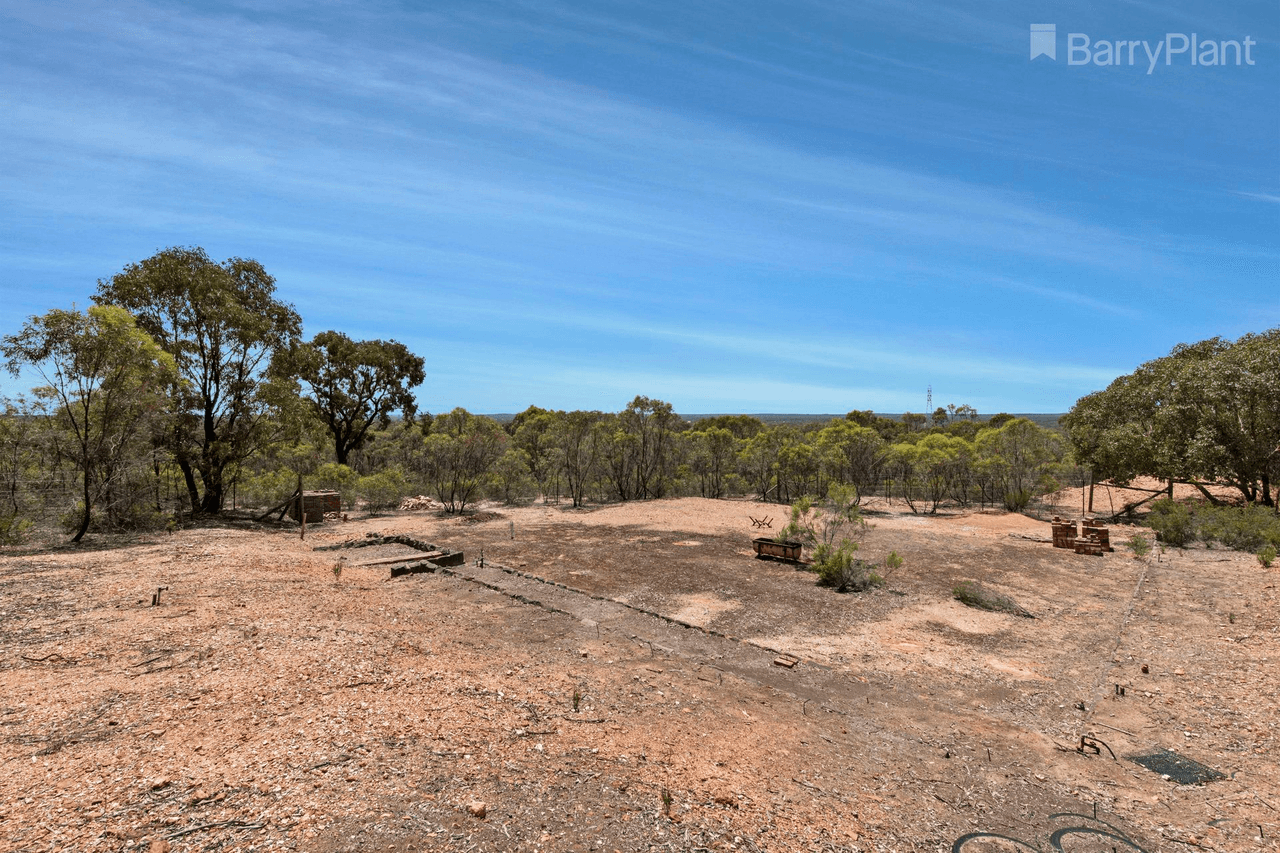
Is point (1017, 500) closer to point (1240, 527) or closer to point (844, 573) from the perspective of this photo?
point (1240, 527)

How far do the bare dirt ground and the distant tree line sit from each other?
162 inches

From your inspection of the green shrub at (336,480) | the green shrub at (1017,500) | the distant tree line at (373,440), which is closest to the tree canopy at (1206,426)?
the distant tree line at (373,440)

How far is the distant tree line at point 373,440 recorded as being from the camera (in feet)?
48.4

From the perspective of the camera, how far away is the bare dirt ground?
4.40 meters

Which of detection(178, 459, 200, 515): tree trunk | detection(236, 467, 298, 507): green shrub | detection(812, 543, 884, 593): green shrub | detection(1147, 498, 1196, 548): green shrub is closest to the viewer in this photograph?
detection(812, 543, 884, 593): green shrub

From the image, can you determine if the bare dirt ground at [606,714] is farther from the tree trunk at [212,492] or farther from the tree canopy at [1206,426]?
the tree canopy at [1206,426]

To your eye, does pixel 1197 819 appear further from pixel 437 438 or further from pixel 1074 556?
pixel 437 438

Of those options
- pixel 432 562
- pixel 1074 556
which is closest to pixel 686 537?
pixel 432 562

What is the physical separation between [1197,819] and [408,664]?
26.9ft

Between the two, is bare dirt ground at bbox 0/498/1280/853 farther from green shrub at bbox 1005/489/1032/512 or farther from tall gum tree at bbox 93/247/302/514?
green shrub at bbox 1005/489/1032/512

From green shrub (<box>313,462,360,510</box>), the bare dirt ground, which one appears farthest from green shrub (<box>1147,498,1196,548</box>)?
green shrub (<box>313,462,360,510</box>)

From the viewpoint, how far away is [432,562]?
1405cm

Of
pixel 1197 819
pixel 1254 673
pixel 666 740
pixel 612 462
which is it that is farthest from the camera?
pixel 612 462

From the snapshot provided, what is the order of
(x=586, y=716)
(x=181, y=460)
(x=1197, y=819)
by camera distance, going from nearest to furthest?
(x=1197, y=819) → (x=586, y=716) → (x=181, y=460)
